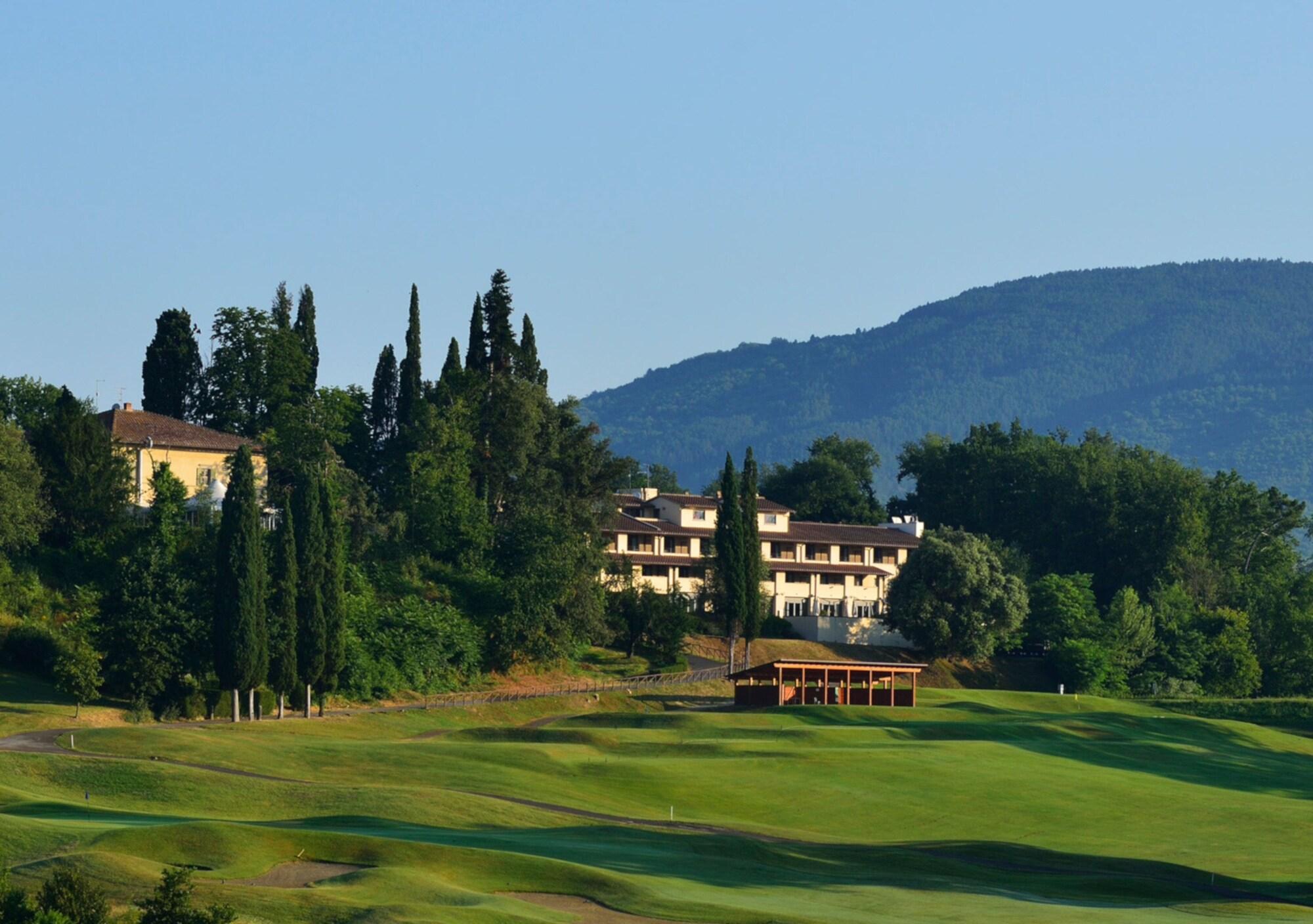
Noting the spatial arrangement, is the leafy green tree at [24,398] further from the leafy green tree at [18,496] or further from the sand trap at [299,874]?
the sand trap at [299,874]

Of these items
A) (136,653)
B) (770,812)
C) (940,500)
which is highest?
(940,500)

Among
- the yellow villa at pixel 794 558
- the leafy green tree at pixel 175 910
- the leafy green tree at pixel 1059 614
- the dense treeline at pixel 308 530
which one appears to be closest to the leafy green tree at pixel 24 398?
the dense treeline at pixel 308 530

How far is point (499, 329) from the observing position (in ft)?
404

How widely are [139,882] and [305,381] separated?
89044 mm

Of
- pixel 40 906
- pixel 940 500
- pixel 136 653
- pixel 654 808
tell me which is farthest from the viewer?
pixel 940 500

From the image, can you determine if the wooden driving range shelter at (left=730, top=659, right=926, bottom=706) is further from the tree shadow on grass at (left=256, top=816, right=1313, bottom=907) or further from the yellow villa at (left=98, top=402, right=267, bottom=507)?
the tree shadow on grass at (left=256, top=816, right=1313, bottom=907)

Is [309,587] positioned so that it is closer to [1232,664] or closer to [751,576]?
[751,576]

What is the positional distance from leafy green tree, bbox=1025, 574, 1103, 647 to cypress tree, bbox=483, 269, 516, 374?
41327 millimetres

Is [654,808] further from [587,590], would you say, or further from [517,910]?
[587,590]

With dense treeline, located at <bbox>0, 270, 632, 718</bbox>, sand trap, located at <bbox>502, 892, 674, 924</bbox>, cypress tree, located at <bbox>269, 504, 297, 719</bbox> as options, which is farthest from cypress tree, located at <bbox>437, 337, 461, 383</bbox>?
sand trap, located at <bbox>502, 892, 674, 924</bbox>

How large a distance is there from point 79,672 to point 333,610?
12.0m

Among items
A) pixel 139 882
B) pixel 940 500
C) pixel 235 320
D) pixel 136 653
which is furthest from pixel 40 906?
pixel 940 500

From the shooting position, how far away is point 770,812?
59.9 meters

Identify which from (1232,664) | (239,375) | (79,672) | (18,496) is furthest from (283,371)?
(1232,664)
